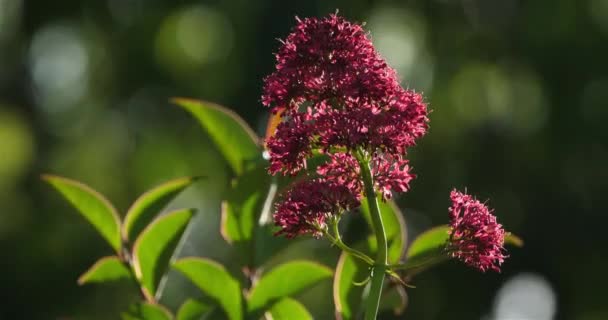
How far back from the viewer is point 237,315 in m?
1.88

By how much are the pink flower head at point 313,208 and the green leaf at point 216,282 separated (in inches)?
18.2

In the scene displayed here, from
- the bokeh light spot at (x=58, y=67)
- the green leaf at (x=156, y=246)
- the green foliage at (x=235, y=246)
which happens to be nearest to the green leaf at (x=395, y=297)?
the green foliage at (x=235, y=246)

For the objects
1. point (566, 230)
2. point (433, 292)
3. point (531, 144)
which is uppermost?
point (531, 144)

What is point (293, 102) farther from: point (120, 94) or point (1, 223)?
point (120, 94)

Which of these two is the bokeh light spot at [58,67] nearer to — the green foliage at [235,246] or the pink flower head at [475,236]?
the green foliage at [235,246]

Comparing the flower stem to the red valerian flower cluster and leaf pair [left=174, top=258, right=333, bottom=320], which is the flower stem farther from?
leaf pair [left=174, top=258, right=333, bottom=320]

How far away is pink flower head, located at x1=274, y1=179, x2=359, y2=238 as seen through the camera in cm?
143

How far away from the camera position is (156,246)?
6.39 feet

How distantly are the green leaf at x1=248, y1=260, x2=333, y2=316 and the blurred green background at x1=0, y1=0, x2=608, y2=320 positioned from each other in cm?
805

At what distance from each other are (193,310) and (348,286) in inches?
10.3

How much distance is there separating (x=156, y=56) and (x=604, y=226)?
18.4 ft

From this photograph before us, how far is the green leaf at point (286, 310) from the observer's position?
185cm

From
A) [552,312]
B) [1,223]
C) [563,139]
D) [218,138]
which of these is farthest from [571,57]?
[218,138]

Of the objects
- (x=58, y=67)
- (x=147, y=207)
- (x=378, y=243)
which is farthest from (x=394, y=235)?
(x=58, y=67)
